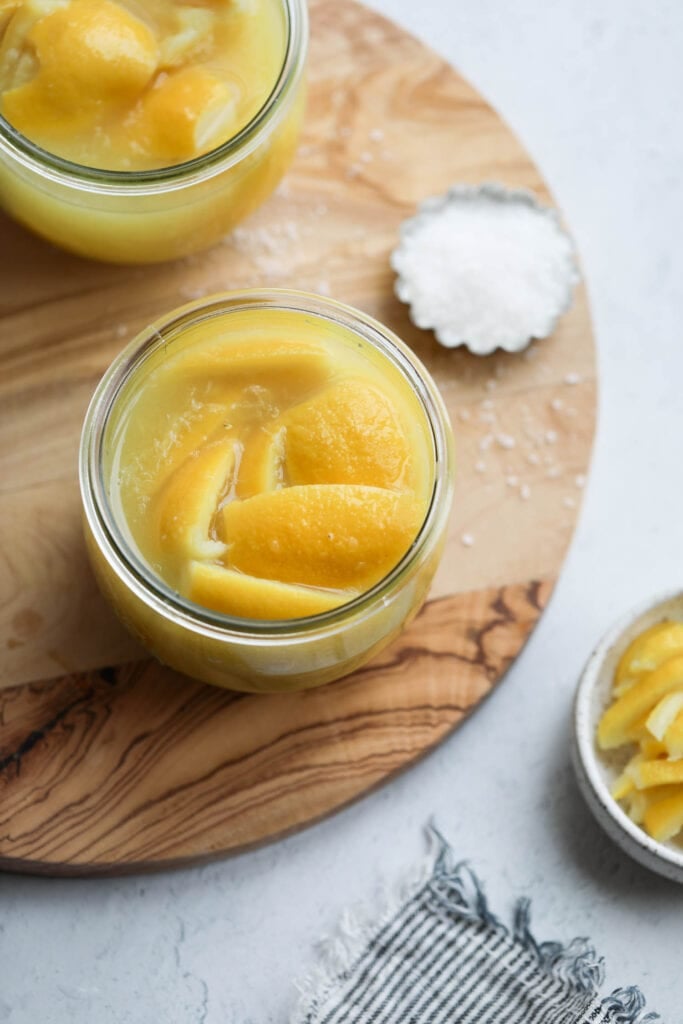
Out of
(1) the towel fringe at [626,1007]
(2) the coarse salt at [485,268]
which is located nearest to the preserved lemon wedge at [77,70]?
(2) the coarse salt at [485,268]

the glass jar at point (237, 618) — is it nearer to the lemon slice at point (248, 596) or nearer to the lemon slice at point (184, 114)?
the lemon slice at point (248, 596)

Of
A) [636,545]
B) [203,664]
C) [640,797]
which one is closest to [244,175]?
[203,664]

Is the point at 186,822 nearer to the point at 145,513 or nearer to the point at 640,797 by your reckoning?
the point at 145,513

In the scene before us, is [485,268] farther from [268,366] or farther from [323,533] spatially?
[323,533]

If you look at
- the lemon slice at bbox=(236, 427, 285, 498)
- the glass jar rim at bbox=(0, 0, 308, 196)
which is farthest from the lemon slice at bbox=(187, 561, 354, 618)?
the glass jar rim at bbox=(0, 0, 308, 196)

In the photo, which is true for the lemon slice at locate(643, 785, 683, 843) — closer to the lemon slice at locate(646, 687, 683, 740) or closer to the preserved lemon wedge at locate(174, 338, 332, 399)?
the lemon slice at locate(646, 687, 683, 740)

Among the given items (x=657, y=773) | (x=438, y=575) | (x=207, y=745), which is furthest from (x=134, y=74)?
(x=657, y=773)
